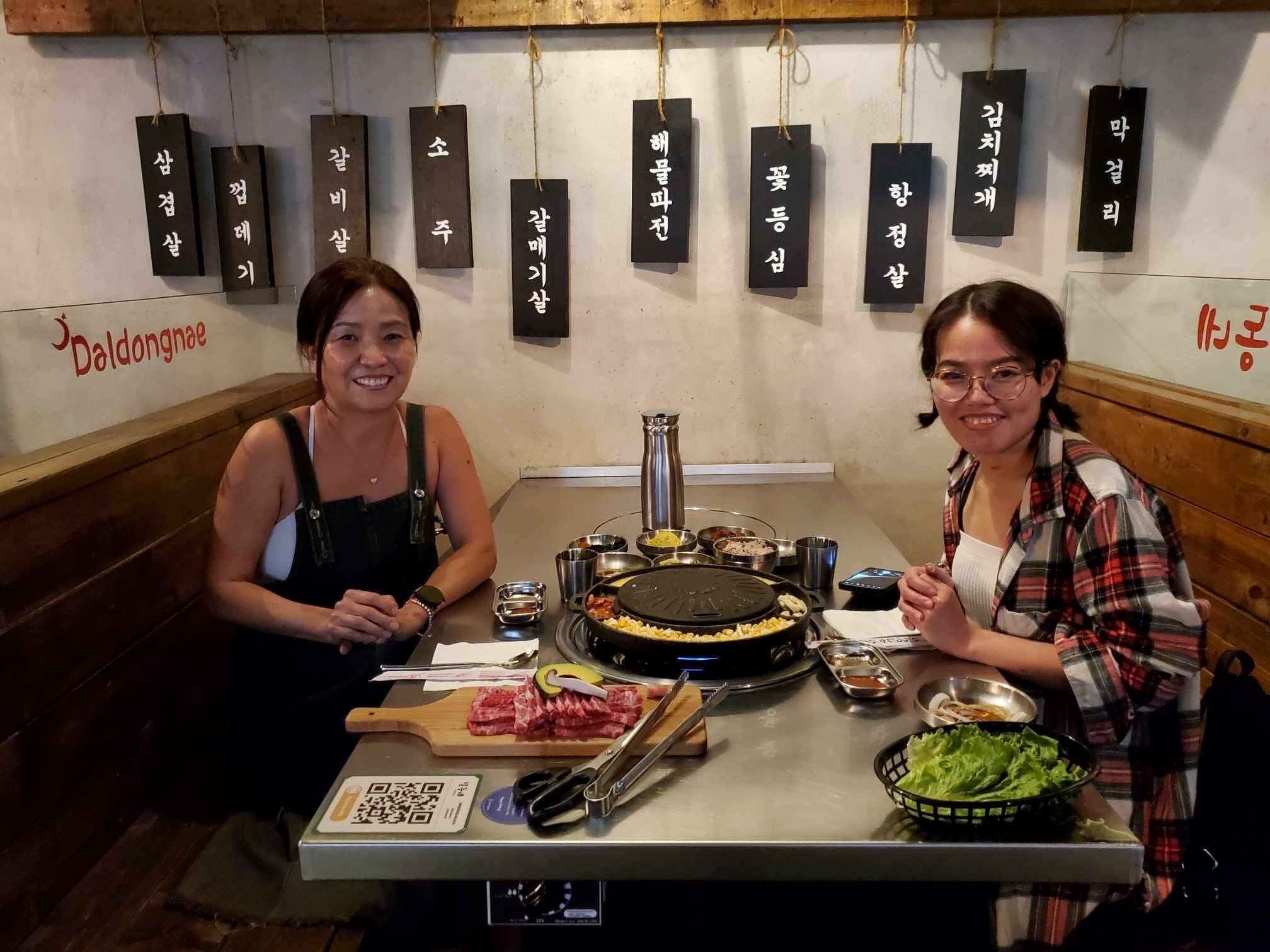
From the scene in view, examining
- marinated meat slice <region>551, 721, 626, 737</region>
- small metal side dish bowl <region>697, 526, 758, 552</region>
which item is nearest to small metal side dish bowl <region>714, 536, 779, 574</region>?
small metal side dish bowl <region>697, 526, 758, 552</region>

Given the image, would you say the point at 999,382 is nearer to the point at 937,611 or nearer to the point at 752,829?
the point at 937,611

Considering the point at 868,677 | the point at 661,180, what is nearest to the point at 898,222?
the point at 661,180

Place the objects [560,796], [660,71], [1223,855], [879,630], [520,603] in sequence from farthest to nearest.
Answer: [660,71] < [520,603] < [879,630] < [1223,855] < [560,796]

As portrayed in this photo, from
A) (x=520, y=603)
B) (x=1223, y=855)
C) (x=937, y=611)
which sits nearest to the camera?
(x=1223, y=855)

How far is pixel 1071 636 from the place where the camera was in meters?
1.58

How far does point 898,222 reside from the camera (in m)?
3.20

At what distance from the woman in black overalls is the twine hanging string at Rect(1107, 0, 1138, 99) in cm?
247

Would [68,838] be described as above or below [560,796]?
below

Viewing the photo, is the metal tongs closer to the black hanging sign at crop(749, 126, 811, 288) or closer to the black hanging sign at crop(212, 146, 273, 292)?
the black hanging sign at crop(749, 126, 811, 288)

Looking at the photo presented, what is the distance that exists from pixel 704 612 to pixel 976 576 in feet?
1.95

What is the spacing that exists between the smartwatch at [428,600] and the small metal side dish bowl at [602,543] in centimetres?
44

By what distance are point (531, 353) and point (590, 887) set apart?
2.38m

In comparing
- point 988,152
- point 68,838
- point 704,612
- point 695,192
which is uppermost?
point 988,152

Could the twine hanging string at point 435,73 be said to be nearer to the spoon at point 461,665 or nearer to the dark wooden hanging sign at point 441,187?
the dark wooden hanging sign at point 441,187
